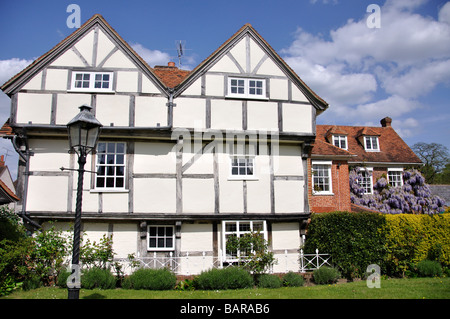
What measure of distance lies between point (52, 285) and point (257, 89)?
462 inches

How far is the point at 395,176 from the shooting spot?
28.3 m

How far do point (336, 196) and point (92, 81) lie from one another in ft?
48.5

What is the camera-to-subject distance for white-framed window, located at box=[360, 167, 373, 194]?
88.2ft

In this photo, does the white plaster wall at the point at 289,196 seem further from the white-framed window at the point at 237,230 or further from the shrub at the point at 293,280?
the shrub at the point at 293,280

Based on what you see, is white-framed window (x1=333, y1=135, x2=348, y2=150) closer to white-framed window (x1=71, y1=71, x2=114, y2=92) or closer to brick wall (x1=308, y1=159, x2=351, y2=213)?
brick wall (x1=308, y1=159, x2=351, y2=213)

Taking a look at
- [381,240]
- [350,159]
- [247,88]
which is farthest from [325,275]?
[350,159]

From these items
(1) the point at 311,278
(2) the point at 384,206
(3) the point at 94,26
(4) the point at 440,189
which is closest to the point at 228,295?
(1) the point at 311,278

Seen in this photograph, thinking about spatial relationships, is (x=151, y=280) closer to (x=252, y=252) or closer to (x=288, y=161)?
(x=252, y=252)

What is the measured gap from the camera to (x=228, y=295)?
1096cm

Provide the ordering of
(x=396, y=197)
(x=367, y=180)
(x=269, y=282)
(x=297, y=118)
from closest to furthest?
(x=269, y=282)
(x=297, y=118)
(x=396, y=197)
(x=367, y=180)

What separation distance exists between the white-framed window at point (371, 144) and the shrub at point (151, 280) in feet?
75.9

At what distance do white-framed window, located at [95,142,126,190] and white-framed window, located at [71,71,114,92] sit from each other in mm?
2453

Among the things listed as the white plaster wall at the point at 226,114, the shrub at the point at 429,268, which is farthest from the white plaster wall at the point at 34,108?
the shrub at the point at 429,268

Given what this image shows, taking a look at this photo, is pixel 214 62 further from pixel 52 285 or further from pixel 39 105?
pixel 52 285
